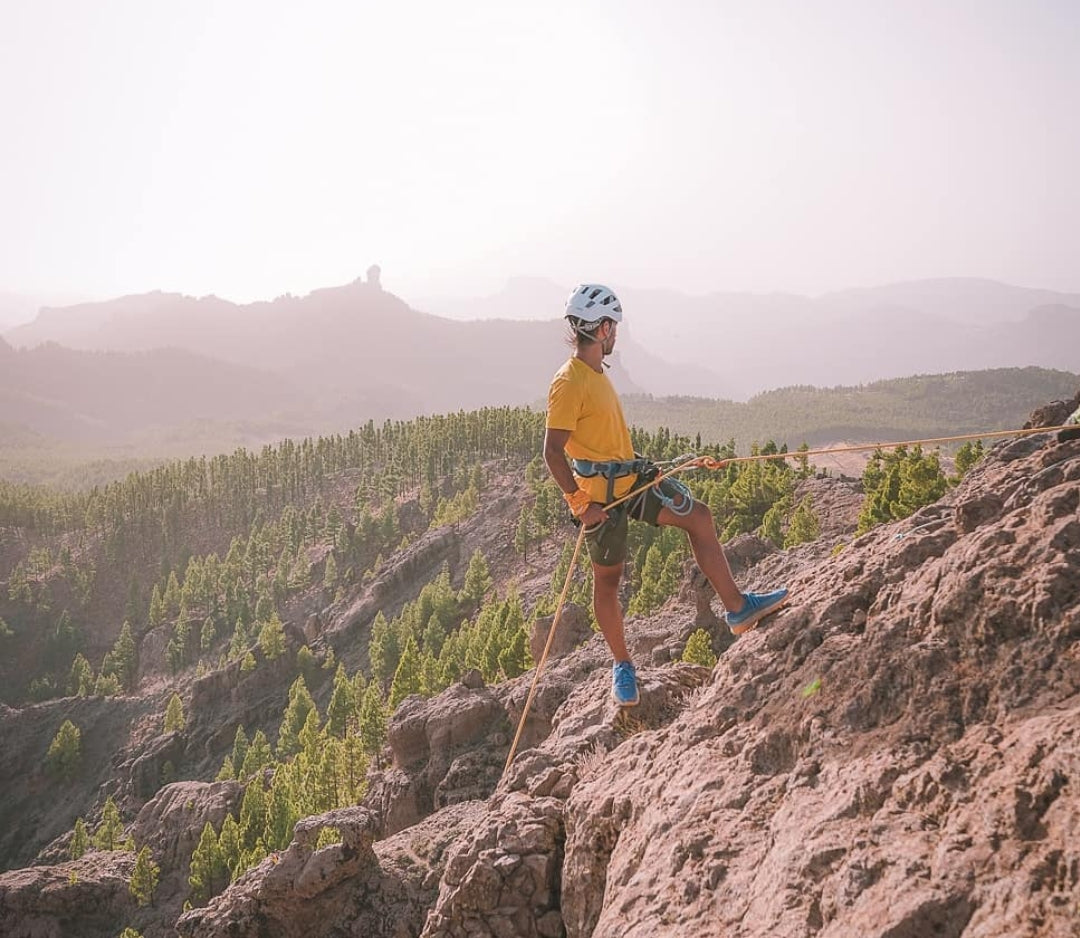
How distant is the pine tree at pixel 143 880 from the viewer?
115 ft

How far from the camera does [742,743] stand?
539 centimetres

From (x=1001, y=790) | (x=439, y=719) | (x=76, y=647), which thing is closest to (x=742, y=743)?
(x=1001, y=790)

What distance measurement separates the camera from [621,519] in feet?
23.0

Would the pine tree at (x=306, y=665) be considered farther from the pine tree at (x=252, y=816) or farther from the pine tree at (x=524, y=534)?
the pine tree at (x=252, y=816)

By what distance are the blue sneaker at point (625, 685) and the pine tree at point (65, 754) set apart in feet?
248

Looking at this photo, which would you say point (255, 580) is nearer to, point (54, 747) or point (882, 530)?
point (54, 747)

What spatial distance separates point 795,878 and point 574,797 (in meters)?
3.16

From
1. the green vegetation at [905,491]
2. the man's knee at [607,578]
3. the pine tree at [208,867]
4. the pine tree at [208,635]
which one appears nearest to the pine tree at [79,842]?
the pine tree at [208,867]

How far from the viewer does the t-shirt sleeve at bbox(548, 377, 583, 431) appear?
6.64 m

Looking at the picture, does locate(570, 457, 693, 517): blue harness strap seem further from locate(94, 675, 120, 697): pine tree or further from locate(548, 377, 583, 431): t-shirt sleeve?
locate(94, 675, 120, 697): pine tree

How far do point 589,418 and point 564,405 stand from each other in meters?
0.30

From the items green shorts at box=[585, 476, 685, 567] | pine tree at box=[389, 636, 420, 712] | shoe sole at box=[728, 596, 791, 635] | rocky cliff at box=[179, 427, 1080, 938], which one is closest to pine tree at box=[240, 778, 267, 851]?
pine tree at box=[389, 636, 420, 712]

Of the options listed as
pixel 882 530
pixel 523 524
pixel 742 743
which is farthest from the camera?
pixel 523 524

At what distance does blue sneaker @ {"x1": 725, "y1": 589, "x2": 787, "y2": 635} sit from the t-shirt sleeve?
7.17 ft
